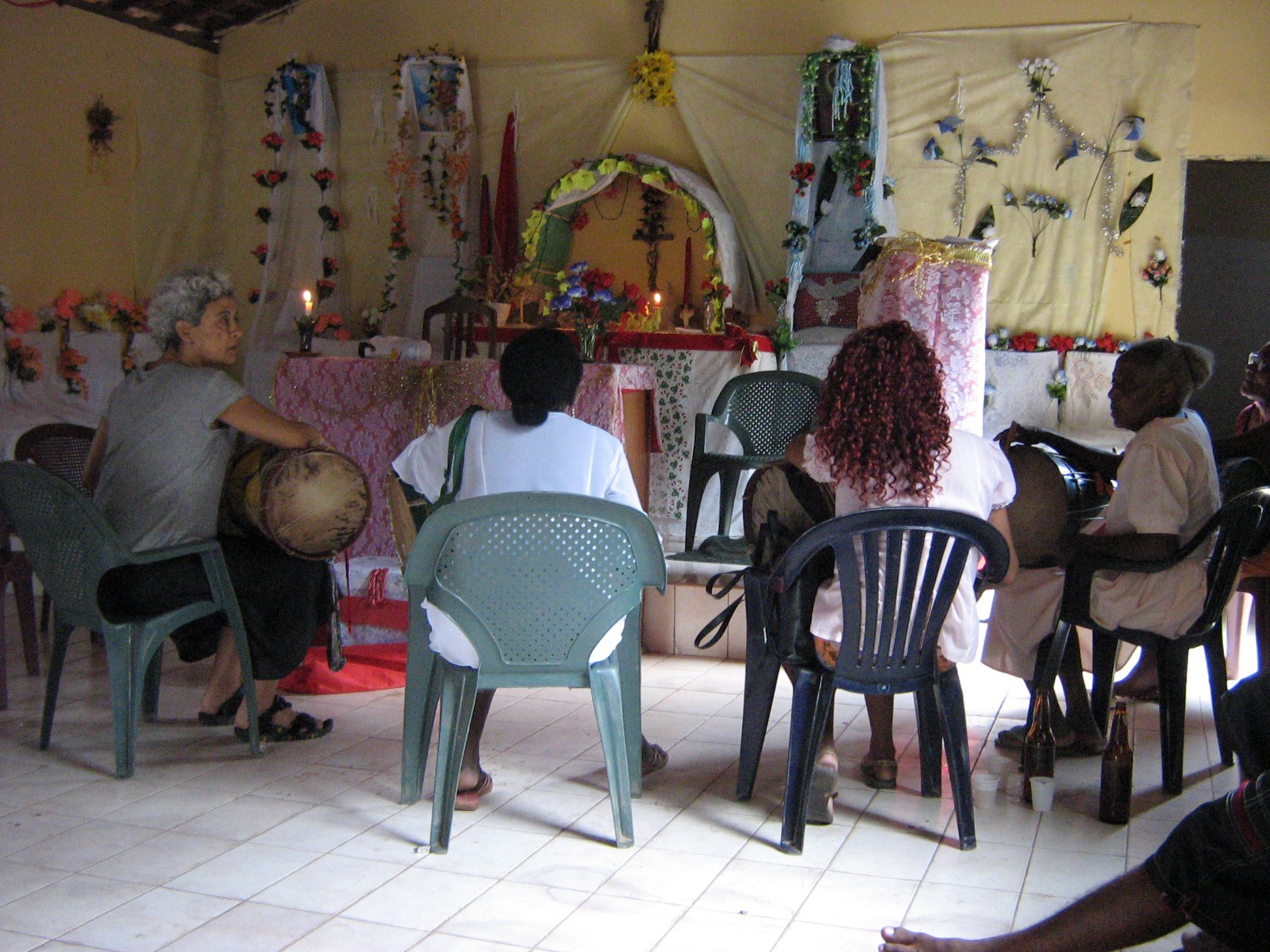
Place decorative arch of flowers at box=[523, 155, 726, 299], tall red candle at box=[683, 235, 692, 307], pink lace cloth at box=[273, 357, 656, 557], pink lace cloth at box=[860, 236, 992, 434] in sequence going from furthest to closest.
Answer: tall red candle at box=[683, 235, 692, 307] → decorative arch of flowers at box=[523, 155, 726, 299] → pink lace cloth at box=[860, 236, 992, 434] → pink lace cloth at box=[273, 357, 656, 557]

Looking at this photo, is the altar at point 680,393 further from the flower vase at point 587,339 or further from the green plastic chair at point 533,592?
the green plastic chair at point 533,592

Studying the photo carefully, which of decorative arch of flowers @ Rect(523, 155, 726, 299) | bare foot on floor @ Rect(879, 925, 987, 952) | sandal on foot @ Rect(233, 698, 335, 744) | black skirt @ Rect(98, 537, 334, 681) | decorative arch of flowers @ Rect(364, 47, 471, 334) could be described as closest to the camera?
bare foot on floor @ Rect(879, 925, 987, 952)

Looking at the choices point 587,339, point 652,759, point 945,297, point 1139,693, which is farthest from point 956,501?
point 587,339

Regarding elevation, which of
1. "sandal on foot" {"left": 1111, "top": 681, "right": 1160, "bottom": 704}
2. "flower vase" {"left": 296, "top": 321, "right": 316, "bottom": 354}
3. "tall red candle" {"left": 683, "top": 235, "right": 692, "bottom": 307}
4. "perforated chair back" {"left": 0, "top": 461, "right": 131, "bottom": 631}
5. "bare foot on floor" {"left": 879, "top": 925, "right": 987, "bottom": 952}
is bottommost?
"sandal on foot" {"left": 1111, "top": 681, "right": 1160, "bottom": 704}

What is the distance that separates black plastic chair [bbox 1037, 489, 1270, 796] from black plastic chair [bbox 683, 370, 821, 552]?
257 cm

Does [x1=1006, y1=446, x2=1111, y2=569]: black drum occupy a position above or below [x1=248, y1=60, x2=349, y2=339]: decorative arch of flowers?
below

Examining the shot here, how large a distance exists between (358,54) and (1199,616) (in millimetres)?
7495

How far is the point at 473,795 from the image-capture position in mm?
3203

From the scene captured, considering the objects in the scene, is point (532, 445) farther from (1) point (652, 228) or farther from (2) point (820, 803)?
(1) point (652, 228)

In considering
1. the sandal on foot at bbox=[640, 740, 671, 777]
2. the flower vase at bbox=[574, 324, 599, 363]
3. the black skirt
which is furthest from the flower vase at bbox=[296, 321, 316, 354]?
the sandal on foot at bbox=[640, 740, 671, 777]

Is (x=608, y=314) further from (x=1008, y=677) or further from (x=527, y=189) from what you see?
(x=1008, y=677)

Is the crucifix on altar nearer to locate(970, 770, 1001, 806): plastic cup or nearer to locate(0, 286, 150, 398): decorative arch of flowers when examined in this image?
locate(0, 286, 150, 398): decorative arch of flowers

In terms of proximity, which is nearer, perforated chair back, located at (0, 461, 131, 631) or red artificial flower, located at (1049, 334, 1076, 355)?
perforated chair back, located at (0, 461, 131, 631)

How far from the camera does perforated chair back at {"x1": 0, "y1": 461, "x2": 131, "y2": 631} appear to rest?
331cm
